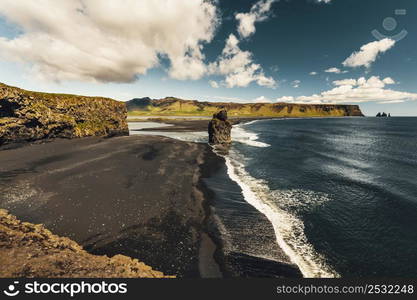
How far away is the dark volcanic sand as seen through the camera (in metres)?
10.7

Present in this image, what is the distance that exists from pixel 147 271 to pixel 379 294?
34.7 feet

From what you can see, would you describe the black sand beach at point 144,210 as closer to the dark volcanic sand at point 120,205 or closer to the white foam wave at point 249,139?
the dark volcanic sand at point 120,205

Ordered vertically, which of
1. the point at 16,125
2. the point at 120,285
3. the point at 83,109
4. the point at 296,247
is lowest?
the point at 296,247

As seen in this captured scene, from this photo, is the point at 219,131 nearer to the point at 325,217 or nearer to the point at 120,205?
the point at 325,217

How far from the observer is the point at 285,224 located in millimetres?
14477

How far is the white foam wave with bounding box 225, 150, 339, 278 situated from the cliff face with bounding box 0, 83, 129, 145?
1800 inches

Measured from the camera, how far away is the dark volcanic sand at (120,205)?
10.7 metres

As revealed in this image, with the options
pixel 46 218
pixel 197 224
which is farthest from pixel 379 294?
pixel 46 218

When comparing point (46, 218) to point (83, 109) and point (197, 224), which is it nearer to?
point (197, 224)

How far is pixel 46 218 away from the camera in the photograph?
13.4m
